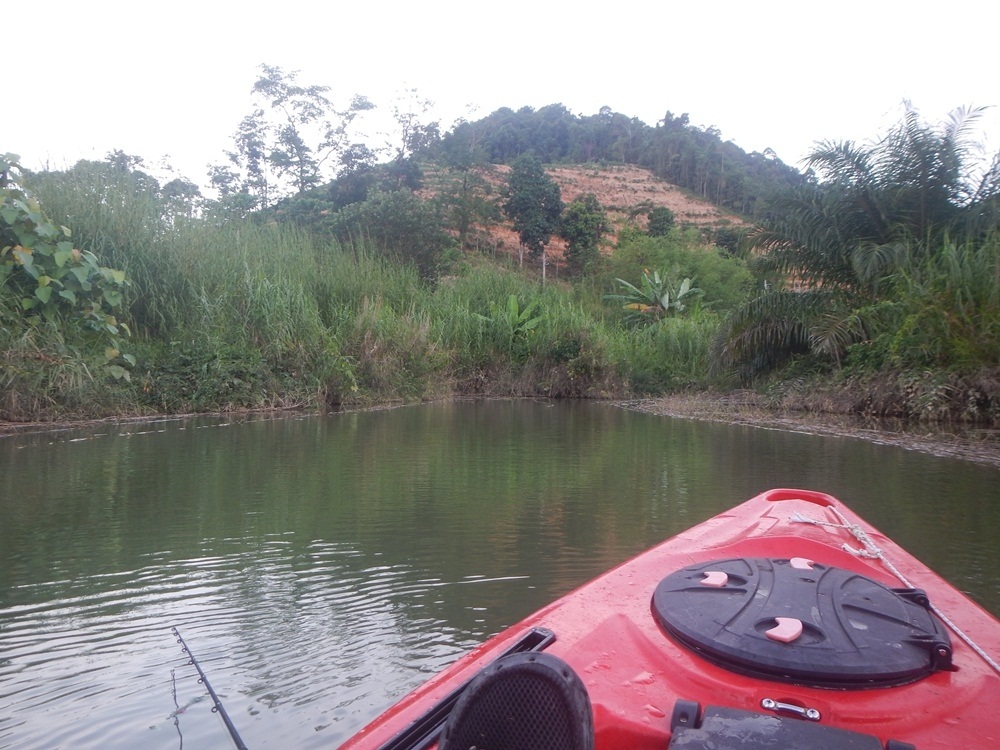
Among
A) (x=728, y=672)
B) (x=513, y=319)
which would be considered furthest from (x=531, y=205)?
(x=728, y=672)

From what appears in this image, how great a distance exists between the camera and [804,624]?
1.83 meters

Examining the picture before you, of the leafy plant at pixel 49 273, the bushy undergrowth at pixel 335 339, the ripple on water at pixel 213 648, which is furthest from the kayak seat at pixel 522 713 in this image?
the leafy plant at pixel 49 273

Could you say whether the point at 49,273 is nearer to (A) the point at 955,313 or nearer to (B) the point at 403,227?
(A) the point at 955,313

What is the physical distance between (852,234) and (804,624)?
13.0 m

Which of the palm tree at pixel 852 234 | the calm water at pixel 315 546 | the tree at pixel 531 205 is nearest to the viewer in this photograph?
the calm water at pixel 315 546

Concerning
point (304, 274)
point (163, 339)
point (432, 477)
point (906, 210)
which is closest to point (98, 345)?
point (163, 339)

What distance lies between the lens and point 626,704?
1.63 metres

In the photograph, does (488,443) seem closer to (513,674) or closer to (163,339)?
(163,339)

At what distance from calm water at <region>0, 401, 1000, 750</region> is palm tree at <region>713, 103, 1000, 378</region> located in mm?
5060

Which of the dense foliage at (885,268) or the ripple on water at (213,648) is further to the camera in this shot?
the dense foliage at (885,268)

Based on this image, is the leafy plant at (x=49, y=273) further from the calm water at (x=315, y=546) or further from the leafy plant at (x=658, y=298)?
the leafy plant at (x=658, y=298)

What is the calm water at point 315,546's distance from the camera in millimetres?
2580

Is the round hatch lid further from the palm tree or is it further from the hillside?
the hillside

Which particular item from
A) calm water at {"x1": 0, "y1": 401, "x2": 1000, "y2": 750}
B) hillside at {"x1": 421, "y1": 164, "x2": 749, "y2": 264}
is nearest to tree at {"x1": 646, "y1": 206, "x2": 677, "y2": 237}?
hillside at {"x1": 421, "y1": 164, "x2": 749, "y2": 264}
